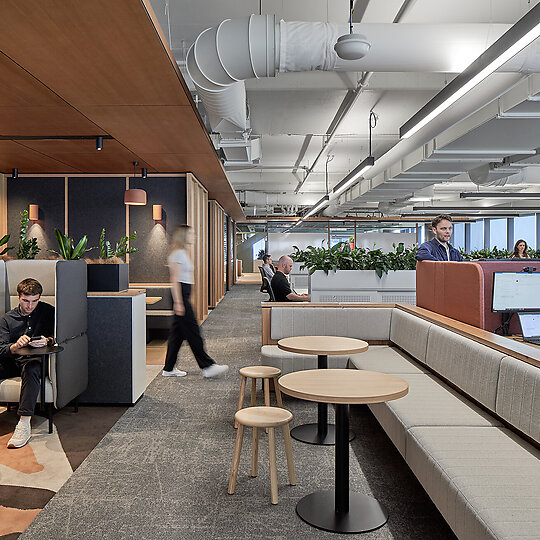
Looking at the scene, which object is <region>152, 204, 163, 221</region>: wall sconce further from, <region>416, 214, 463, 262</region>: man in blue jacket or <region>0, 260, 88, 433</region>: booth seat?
<region>416, 214, 463, 262</region>: man in blue jacket

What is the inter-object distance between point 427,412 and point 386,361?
4.24ft

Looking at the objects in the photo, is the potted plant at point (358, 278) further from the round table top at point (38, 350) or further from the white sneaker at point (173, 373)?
the round table top at point (38, 350)

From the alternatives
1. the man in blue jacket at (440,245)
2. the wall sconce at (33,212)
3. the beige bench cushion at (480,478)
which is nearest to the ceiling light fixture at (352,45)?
the beige bench cushion at (480,478)

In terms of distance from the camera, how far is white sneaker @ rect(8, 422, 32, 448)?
354 cm

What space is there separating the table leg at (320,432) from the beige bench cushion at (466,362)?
787mm

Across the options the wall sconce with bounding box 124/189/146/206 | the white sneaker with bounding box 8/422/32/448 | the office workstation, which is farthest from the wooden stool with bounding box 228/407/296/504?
the wall sconce with bounding box 124/189/146/206

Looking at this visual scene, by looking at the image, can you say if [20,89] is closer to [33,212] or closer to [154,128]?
[154,128]

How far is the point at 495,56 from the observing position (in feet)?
9.66

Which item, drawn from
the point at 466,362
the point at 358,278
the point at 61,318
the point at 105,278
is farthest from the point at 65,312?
the point at 358,278

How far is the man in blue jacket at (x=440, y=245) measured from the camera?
15.9 ft

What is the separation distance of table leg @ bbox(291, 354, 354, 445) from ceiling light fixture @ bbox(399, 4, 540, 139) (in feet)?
6.87

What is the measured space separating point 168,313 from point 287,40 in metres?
4.94

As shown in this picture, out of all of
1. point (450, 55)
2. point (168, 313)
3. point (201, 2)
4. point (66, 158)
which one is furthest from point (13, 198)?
point (450, 55)

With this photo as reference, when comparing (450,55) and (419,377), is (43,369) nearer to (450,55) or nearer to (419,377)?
(419,377)
